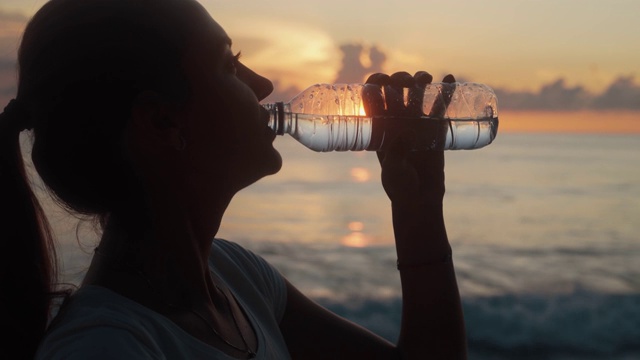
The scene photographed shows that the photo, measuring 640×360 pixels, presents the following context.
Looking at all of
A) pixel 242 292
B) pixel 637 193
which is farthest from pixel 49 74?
pixel 637 193

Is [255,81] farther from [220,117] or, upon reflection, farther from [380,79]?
[380,79]

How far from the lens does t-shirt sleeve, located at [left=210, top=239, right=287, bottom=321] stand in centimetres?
165

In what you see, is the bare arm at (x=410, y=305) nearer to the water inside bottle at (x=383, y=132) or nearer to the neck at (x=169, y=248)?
the water inside bottle at (x=383, y=132)

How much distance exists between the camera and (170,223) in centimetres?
142

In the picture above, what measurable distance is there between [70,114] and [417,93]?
92 centimetres

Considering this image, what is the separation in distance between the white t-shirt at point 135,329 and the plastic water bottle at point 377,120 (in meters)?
0.54

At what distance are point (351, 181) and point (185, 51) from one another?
17115mm

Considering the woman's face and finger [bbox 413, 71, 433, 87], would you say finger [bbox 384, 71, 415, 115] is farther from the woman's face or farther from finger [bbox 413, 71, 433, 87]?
the woman's face

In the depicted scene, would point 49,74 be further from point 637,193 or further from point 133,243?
point 637,193

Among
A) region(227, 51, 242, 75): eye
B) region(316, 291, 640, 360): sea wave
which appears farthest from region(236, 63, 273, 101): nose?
region(316, 291, 640, 360): sea wave

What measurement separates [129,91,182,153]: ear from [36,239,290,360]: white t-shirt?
11.4 inches

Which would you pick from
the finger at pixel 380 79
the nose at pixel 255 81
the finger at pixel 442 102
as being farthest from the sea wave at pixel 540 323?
the nose at pixel 255 81

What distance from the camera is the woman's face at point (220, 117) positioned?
55.5 inches

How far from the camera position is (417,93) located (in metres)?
1.91
